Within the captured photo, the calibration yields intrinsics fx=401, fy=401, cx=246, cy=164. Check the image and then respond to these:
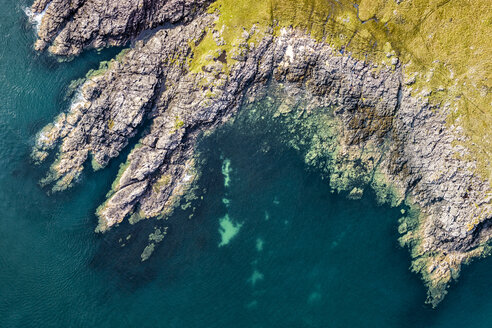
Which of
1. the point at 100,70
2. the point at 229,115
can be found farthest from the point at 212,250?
the point at 100,70

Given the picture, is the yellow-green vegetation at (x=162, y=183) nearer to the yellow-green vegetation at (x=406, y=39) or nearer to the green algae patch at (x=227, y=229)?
the green algae patch at (x=227, y=229)

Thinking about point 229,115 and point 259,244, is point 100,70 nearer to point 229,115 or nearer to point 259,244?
point 229,115

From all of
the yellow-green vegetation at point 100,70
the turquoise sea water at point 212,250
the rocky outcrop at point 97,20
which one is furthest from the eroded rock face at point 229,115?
the turquoise sea water at point 212,250

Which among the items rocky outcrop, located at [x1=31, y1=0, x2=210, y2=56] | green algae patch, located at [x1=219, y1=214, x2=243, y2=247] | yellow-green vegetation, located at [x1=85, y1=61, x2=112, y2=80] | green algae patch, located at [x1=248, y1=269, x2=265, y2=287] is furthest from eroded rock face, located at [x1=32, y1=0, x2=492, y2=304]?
green algae patch, located at [x1=248, y1=269, x2=265, y2=287]

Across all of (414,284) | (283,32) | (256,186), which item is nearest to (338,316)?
(414,284)

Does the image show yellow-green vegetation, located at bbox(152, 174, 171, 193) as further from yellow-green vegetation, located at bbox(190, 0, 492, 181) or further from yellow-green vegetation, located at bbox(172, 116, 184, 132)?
yellow-green vegetation, located at bbox(190, 0, 492, 181)

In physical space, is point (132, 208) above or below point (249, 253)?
below

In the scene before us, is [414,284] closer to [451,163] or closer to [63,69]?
[451,163]
